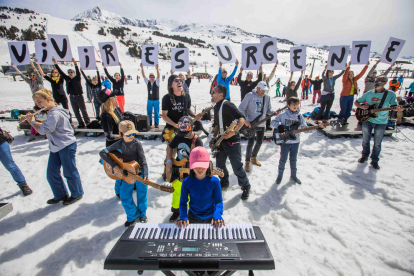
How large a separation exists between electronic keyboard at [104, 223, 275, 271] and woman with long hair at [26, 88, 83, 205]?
2397mm

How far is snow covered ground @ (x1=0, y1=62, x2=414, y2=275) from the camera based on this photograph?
2.57 metres

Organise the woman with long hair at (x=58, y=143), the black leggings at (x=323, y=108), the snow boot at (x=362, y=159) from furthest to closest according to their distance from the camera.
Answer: the black leggings at (x=323, y=108) → the snow boot at (x=362, y=159) → the woman with long hair at (x=58, y=143)

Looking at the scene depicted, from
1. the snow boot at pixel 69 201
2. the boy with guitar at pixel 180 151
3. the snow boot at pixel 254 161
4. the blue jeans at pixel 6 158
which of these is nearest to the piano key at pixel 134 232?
the boy with guitar at pixel 180 151

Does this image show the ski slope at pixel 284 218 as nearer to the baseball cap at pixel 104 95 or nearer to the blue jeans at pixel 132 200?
the blue jeans at pixel 132 200

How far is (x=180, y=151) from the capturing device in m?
3.43

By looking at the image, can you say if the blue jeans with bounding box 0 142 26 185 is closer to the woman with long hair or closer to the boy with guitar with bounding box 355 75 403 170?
the woman with long hair

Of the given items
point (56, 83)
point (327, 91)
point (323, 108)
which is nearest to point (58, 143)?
point (56, 83)

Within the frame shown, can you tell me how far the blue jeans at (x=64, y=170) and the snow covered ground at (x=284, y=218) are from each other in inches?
11.5

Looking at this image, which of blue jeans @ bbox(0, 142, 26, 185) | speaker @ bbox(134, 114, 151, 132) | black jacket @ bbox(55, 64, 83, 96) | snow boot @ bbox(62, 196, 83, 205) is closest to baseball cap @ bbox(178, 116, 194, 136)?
snow boot @ bbox(62, 196, 83, 205)

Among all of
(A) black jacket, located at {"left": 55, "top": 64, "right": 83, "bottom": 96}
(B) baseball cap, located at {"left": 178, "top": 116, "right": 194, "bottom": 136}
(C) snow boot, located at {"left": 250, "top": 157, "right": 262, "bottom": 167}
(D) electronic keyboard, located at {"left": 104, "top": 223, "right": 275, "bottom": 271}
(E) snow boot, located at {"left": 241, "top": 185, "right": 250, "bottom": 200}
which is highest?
(A) black jacket, located at {"left": 55, "top": 64, "right": 83, "bottom": 96}

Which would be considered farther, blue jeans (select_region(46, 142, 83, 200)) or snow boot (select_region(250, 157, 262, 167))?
snow boot (select_region(250, 157, 262, 167))

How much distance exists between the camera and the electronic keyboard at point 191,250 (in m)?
1.66

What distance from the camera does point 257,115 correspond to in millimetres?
4762

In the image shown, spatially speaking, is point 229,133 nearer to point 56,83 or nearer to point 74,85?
point 74,85
